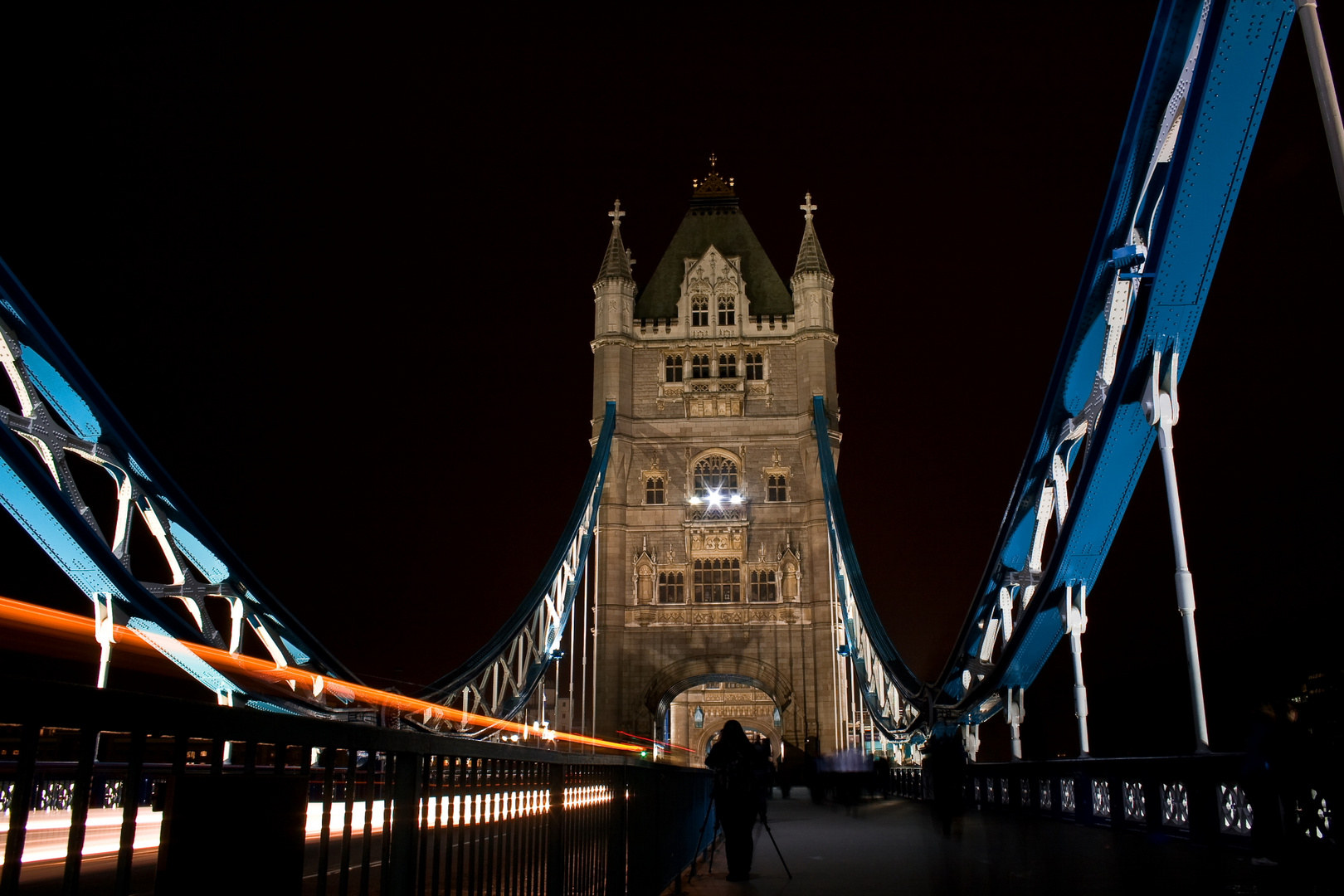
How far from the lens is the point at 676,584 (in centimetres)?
3800

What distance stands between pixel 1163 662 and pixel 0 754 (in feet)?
107

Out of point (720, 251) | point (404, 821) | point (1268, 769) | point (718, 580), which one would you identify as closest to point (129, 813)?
point (404, 821)

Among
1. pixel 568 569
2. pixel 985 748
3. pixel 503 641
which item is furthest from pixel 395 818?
pixel 985 748

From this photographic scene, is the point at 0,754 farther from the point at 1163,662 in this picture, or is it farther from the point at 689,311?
the point at 689,311

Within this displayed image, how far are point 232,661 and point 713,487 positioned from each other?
25440 millimetres

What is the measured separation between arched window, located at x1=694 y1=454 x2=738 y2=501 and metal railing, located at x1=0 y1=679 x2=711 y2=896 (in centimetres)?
3384

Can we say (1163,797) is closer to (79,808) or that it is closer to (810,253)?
(79,808)

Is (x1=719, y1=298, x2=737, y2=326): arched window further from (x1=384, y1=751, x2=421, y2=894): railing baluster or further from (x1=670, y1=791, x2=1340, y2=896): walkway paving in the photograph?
(x1=384, y1=751, x2=421, y2=894): railing baluster

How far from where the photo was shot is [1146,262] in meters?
9.33

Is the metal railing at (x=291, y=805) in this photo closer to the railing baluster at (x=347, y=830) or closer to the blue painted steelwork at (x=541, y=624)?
the railing baluster at (x=347, y=830)

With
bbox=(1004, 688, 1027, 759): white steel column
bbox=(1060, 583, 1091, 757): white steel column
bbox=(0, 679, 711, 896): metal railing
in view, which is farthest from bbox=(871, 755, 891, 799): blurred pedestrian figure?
bbox=(0, 679, 711, 896): metal railing

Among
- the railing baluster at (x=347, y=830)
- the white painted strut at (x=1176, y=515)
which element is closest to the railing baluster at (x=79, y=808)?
the railing baluster at (x=347, y=830)

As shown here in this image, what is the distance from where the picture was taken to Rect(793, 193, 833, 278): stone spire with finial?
42375mm

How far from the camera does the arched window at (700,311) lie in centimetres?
4156
